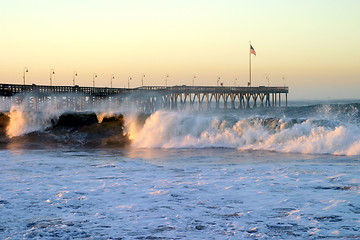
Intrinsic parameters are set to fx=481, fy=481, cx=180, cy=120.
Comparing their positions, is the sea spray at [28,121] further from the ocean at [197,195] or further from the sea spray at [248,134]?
the ocean at [197,195]

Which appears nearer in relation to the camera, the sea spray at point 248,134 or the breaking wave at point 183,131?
the sea spray at point 248,134

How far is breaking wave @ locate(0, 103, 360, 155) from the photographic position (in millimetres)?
23156

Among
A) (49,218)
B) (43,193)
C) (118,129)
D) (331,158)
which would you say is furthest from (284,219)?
(118,129)

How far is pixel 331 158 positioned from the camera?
1861cm

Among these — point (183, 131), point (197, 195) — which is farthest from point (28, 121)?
point (197, 195)

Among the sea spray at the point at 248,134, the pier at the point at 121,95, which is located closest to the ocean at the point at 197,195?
the sea spray at the point at 248,134

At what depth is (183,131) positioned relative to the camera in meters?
30.0

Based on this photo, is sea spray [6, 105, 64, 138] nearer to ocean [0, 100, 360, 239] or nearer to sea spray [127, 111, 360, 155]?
sea spray [127, 111, 360, 155]

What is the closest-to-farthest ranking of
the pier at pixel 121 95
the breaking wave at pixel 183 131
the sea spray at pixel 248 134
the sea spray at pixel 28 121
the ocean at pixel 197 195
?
the ocean at pixel 197 195, the sea spray at pixel 248 134, the breaking wave at pixel 183 131, the sea spray at pixel 28 121, the pier at pixel 121 95

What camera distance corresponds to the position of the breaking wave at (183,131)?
2316 cm

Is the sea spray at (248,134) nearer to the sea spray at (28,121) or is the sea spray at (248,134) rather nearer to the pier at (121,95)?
the sea spray at (28,121)

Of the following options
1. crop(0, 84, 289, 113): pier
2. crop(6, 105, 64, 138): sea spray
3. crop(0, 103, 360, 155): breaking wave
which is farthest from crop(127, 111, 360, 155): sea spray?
crop(0, 84, 289, 113): pier

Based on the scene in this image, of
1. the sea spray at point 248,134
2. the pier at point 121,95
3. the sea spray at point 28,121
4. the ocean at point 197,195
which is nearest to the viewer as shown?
the ocean at point 197,195

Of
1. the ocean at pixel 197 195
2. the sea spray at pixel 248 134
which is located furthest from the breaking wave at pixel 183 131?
the ocean at pixel 197 195
